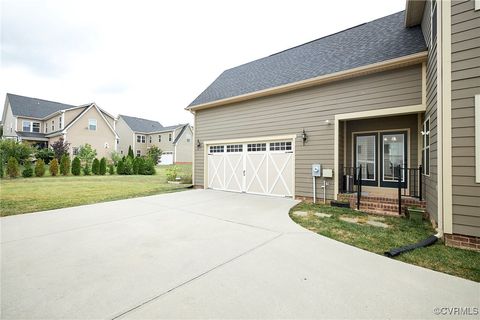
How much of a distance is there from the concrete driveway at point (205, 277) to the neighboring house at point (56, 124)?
2226 cm

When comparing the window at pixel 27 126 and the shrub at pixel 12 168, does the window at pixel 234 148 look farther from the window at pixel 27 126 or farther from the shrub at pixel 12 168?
the window at pixel 27 126

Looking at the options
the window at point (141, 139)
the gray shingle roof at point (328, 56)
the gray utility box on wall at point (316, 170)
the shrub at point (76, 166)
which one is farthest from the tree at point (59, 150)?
the gray utility box on wall at point (316, 170)

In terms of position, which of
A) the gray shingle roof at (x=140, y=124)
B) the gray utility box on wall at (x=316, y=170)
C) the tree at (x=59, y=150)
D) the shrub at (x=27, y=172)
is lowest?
the shrub at (x=27, y=172)

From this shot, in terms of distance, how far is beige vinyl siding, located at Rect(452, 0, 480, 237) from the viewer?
A: 3.55 metres

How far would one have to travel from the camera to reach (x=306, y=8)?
34.1 feet

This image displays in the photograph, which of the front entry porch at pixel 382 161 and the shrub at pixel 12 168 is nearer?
the front entry porch at pixel 382 161

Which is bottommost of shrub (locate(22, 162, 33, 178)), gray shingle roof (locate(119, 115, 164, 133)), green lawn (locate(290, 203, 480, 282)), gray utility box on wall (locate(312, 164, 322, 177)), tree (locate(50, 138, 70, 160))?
green lawn (locate(290, 203, 480, 282))

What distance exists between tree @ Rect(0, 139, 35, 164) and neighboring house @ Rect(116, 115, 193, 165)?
13883 mm

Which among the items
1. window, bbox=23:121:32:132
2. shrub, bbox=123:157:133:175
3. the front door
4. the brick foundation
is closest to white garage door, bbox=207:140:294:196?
the front door

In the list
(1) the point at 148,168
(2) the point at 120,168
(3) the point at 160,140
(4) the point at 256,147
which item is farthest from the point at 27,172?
(3) the point at 160,140

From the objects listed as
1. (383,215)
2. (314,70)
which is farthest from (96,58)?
(383,215)

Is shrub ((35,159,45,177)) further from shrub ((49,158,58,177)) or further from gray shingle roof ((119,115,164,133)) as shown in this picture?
gray shingle roof ((119,115,164,133))

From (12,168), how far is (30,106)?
15.2m

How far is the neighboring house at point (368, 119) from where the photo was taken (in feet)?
12.0
